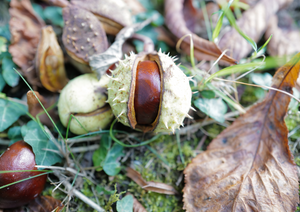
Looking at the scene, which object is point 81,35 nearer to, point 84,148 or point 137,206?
point 84,148

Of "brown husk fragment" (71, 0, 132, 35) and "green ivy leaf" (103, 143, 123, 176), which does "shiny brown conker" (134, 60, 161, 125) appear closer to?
"green ivy leaf" (103, 143, 123, 176)

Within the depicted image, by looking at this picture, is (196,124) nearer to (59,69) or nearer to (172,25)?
(172,25)

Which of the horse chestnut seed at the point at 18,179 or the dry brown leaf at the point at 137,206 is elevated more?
the horse chestnut seed at the point at 18,179

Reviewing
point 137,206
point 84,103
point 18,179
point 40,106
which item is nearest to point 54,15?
point 40,106

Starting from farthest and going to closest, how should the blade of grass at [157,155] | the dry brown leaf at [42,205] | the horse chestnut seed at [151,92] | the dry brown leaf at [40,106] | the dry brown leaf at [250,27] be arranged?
1. the dry brown leaf at [250,27]
2. the blade of grass at [157,155]
3. the dry brown leaf at [40,106]
4. the dry brown leaf at [42,205]
5. the horse chestnut seed at [151,92]

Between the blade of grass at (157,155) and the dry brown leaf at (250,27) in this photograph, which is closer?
the blade of grass at (157,155)

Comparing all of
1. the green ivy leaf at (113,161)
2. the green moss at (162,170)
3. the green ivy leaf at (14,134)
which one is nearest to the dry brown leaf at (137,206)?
the green moss at (162,170)

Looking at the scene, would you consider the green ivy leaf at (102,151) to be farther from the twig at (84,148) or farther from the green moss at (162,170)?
the green moss at (162,170)

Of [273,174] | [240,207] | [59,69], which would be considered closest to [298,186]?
[273,174]
